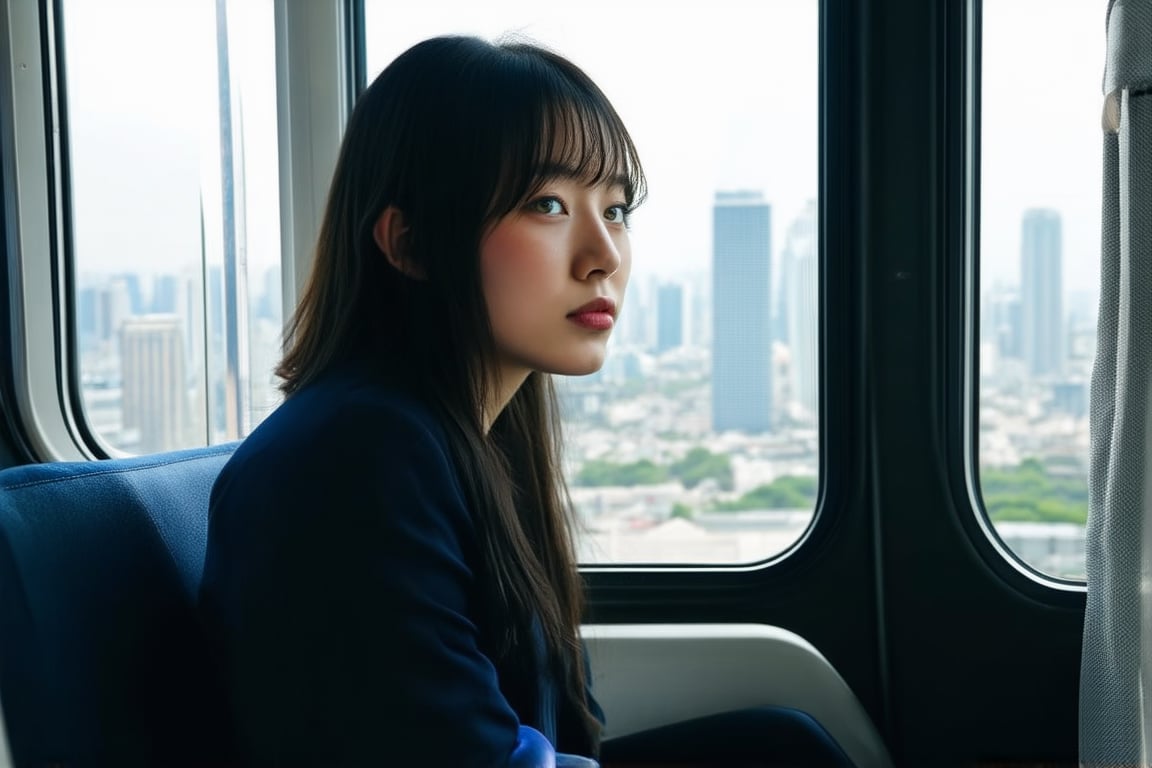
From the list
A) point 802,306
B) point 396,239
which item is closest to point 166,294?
point 396,239

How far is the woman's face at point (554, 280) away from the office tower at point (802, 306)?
0.71 meters

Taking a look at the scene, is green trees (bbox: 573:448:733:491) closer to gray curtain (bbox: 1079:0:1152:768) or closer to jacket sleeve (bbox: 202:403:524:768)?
gray curtain (bbox: 1079:0:1152:768)

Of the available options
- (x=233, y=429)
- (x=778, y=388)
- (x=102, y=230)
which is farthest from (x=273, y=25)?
(x=778, y=388)

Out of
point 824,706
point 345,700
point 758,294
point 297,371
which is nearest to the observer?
point 345,700

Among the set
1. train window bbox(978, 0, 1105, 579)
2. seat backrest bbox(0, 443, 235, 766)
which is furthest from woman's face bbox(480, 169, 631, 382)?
train window bbox(978, 0, 1105, 579)

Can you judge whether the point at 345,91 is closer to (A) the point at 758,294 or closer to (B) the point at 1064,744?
(A) the point at 758,294

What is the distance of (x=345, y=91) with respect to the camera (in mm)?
1664

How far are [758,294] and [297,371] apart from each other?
2.90 ft

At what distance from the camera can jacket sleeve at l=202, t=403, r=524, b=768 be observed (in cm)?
74

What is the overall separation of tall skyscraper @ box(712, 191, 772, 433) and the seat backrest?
2.99 feet

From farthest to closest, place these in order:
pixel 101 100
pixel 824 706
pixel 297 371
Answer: pixel 101 100 < pixel 824 706 < pixel 297 371

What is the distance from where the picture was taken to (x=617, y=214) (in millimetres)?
1108

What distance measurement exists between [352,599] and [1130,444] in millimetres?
1000

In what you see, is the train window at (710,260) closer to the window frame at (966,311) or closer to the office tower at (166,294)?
the window frame at (966,311)
